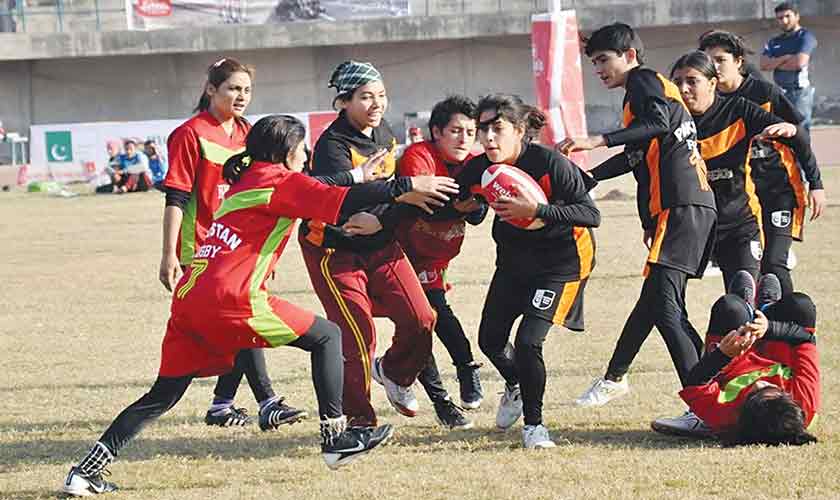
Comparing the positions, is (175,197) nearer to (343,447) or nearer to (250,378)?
(250,378)

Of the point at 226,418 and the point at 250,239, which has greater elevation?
the point at 250,239

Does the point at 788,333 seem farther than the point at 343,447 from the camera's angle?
Yes

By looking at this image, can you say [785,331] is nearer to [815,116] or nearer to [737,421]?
[737,421]

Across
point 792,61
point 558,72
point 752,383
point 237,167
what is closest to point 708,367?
point 752,383

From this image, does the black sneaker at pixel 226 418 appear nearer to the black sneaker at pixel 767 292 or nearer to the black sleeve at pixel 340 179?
the black sleeve at pixel 340 179

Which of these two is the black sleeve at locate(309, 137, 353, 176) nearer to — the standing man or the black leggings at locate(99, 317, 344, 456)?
the black leggings at locate(99, 317, 344, 456)

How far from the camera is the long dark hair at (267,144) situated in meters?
5.22

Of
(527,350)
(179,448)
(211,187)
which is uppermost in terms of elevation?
(211,187)

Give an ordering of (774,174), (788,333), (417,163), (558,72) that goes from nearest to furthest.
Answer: (788,333) < (417,163) < (774,174) < (558,72)

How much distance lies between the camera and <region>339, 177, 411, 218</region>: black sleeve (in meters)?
5.05

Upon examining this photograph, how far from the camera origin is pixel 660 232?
6.10 m

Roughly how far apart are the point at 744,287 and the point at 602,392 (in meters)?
0.92

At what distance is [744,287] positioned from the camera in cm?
609

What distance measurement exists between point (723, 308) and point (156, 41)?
32.4 metres
